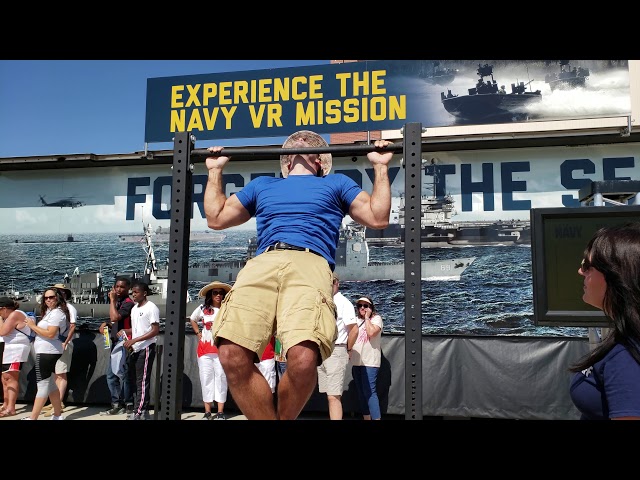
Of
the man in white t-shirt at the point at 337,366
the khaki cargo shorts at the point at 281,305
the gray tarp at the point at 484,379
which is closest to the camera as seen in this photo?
the khaki cargo shorts at the point at 281,305

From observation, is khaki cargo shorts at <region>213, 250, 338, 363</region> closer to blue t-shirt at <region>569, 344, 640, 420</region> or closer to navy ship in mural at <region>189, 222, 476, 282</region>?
blue t-shirt at <region>569, 344, 640, 420</region>

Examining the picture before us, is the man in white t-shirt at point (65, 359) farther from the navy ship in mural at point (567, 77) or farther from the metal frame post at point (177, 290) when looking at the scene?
the navy ship in mural at point (567, 77)

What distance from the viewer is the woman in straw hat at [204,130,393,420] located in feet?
8.14

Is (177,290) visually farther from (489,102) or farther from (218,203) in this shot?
(489,102)

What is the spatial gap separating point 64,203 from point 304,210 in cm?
666

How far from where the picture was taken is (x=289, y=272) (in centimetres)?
258

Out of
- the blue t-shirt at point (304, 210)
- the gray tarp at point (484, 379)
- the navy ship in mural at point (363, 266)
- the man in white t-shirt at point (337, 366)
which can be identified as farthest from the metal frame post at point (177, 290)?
the navy ship in mural at point (363, 266)

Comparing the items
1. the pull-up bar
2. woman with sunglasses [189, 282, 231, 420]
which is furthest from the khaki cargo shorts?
woman with sunglasses [189, 282, 231, 420]

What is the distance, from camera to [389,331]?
722 centimetres

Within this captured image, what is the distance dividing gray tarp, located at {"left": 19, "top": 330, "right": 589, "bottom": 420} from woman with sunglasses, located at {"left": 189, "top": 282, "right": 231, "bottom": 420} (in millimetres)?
471

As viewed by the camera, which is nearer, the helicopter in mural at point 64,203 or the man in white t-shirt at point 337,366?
the man in white t-shirt at point 337,366

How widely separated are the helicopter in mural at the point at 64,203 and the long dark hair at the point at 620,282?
7728 millimetres

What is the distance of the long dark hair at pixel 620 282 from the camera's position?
1.73m

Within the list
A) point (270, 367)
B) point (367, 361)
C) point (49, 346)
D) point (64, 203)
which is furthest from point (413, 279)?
point (64, 203)
